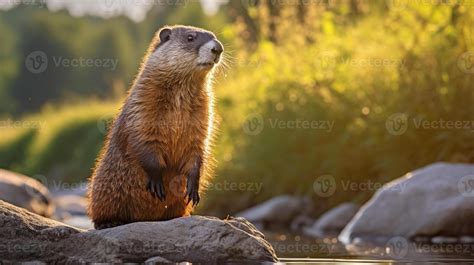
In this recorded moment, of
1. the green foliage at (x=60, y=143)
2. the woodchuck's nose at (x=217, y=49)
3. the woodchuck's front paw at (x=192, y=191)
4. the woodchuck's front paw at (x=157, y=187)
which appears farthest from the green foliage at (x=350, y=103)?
the green foliage at (x=60, y=143)

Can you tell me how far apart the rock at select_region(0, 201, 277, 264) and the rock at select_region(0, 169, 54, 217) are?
254 inches

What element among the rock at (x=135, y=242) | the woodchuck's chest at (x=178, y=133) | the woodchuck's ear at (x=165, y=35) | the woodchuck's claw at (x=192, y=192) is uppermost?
the woodchuck's ear at (x=165, y=35)

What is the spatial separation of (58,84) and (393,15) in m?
56.3

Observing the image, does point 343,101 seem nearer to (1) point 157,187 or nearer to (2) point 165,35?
(2) point 165,35

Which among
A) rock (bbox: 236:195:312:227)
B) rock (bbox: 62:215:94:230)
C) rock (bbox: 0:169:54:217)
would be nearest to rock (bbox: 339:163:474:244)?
rock (bbox: 236:195:312:227)

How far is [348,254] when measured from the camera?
9.02 metres

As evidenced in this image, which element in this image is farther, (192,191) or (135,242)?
(192,191)

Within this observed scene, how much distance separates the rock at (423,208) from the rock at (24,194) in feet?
16.4

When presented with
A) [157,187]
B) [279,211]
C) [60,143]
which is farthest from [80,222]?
[60,143]

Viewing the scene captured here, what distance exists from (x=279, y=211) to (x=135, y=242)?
672 cm

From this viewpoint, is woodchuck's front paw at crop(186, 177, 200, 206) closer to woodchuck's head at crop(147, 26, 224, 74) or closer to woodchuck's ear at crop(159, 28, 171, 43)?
woodchuck's head at crop(147, 26, 224, 74)

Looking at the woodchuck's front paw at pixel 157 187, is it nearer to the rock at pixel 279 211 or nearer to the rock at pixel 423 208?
the rock at pixel 423 208

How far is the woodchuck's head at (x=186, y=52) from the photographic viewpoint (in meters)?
8.57

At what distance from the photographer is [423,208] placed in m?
11.1
